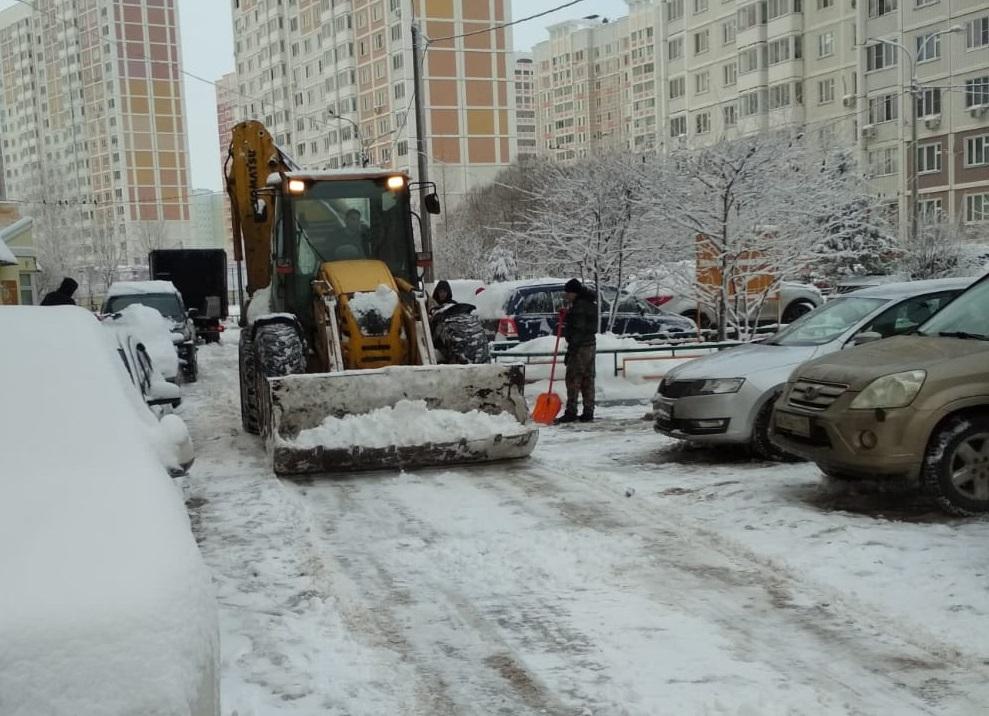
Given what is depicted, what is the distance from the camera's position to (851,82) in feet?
191

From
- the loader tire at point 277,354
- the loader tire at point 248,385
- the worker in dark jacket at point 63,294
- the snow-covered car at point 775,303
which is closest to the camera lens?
the loader tire at point 277,354

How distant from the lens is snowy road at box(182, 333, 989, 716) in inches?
191

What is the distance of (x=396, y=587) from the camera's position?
6.57m

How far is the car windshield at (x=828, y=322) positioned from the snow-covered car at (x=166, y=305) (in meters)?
13.1

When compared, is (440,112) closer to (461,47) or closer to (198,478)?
(461,47)

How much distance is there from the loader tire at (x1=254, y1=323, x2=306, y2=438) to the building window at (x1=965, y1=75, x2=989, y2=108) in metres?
44.1

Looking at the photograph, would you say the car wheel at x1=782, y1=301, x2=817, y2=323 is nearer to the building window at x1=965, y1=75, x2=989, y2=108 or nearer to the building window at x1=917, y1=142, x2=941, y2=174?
the building window at x1=965, y1=75, x2=989, y2=108

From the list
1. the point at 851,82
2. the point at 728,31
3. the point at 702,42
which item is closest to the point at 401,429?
the point at 851,82

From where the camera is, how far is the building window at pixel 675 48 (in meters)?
73.8

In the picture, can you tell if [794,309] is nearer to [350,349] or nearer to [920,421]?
[350,349]

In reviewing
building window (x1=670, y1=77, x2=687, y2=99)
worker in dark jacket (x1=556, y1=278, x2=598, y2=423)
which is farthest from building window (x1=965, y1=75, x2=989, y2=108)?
worker in dark jacket (x1=556, y1=278, x2=598, y2=423)

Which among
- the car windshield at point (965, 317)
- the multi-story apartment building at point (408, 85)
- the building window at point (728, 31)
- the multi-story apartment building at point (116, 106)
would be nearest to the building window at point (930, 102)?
the building window at point (728, 31)

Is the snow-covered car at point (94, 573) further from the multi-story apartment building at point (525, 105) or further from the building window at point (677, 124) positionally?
the multi-story apartment building at point (525, 105)

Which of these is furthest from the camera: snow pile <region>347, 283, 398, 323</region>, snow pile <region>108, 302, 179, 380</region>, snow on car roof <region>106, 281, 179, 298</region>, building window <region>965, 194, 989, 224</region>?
building window <region>965, 194, 989, 224</region>
